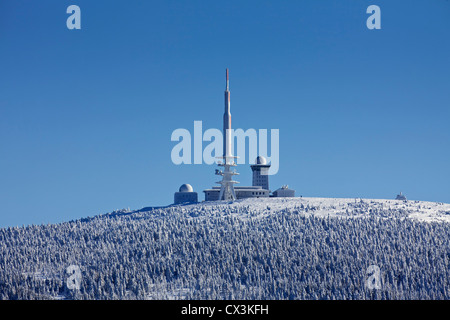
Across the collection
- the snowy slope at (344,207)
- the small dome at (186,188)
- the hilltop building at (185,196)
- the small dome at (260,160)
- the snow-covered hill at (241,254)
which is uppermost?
the small dome at (260,160)

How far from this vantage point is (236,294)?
59.5 metres

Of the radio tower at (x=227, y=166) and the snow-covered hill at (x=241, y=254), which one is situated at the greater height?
the radio tower at (x=227, y=166)

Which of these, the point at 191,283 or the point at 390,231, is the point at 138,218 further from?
the point at 390,231

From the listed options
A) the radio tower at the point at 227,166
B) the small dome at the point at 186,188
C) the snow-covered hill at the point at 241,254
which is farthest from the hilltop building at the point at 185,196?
the snow-covered hill at the point at 241,254

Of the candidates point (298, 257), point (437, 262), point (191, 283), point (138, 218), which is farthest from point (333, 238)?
point (138, 218)

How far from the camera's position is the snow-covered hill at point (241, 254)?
61.9 metres

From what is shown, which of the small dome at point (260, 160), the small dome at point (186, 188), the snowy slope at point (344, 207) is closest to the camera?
the snowy slope at point (344, 207)

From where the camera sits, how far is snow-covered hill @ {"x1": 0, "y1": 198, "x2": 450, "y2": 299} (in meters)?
61.9

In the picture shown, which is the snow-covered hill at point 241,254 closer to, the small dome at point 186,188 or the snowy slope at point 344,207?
the snowy slope at point 344,207

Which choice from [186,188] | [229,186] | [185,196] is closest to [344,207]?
[229,186]

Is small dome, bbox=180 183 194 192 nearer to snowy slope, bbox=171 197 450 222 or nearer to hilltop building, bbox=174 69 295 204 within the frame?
hilltop building, bbox=174 69 295 204

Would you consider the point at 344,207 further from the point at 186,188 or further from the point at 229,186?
the point at 186,188

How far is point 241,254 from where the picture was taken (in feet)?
236

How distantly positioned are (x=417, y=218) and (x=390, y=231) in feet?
43.5
